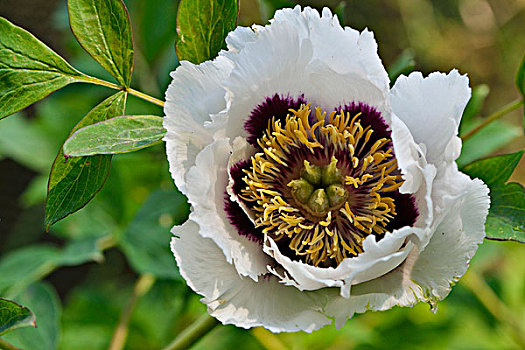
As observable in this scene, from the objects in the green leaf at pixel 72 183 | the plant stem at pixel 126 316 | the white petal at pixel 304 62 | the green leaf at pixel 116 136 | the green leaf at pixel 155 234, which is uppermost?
the white petal at pixel 304 62

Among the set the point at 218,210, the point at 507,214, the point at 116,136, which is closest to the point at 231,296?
the point at 218,210

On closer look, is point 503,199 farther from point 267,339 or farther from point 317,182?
point 267,339

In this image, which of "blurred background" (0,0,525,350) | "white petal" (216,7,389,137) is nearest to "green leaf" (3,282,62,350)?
"blurred background" (0,0,525,350)

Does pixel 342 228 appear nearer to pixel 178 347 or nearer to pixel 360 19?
pixel 178 347

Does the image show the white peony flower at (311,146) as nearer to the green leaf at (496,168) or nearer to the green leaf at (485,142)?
the green leaf at (496,168)

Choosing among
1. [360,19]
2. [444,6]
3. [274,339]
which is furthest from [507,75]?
[274,339]

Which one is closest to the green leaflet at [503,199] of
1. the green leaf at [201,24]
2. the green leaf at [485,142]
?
the green leaf at [485,142]
